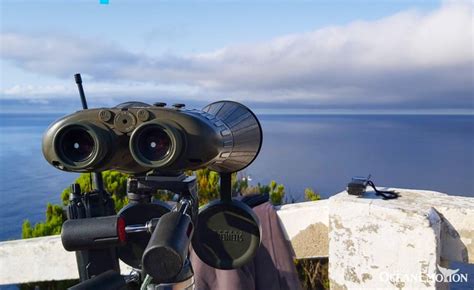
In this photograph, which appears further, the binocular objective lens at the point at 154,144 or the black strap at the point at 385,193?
the black strap at the point at 385,193

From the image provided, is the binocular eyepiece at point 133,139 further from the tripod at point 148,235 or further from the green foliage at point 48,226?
the green foliage at point 48,226

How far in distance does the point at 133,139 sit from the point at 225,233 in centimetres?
77

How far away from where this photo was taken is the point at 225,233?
1.94m

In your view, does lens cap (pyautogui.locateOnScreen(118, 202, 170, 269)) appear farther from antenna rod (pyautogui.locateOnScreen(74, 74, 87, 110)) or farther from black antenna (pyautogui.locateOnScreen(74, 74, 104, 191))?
antenna rod (pyautogui.locateOnScreen(74, 74, 87, 110))

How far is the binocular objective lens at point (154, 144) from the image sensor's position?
138cm

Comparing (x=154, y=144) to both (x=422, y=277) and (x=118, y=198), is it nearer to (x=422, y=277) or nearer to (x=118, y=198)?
(x=422, y=277)

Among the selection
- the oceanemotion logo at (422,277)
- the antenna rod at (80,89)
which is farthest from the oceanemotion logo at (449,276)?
the antenna rod at (80,89)

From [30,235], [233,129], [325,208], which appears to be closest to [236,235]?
[233,129]

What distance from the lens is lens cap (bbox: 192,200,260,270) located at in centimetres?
194

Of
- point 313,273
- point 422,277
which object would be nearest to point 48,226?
point 313,273

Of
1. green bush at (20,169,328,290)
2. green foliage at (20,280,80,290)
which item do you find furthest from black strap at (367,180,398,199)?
green foliage at (20,280,80,290)

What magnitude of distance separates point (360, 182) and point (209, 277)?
4.25 feet

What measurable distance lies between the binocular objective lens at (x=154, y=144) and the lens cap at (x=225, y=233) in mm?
628

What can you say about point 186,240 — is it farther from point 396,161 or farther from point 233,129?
point 396,161
